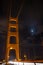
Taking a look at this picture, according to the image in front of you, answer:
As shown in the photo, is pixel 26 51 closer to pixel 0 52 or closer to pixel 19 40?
pixel 19 40

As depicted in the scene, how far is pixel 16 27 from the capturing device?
5.48 m

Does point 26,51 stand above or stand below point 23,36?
below

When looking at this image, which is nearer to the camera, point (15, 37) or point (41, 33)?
point (41, 33)

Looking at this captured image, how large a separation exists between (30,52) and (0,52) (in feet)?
4.76

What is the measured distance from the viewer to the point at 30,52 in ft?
18.5

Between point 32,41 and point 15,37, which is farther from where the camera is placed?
point 32,41

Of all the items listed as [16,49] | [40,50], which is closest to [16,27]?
[16,49]

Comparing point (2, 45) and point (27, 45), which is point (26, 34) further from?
point (2, 45)

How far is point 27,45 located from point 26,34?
2.66 ft

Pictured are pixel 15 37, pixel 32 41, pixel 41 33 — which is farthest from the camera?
pixel 32 41

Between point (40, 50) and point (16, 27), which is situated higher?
point (16, 27)

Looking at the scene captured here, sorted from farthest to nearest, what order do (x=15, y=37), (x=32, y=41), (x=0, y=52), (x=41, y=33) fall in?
(x=32, y=41)
(x=15, y=37)
(x=41, y=33)
(x=0, y=52)

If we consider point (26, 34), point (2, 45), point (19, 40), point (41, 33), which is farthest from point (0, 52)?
point (41, 33)

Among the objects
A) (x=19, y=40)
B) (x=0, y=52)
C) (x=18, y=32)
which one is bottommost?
(x=0, y=52)
